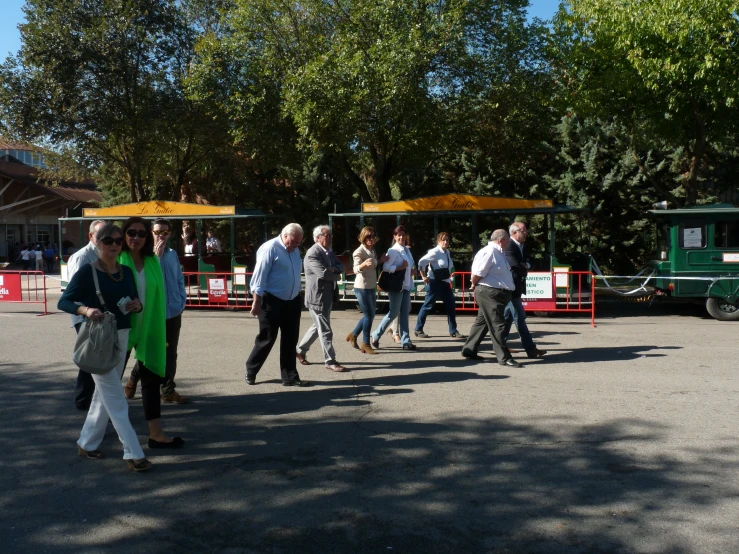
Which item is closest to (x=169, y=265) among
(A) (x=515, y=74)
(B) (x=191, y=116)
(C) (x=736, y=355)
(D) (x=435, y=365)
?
(D) (x=435, y=365)

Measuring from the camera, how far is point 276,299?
7.71 m

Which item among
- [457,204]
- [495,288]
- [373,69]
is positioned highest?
[373,69]

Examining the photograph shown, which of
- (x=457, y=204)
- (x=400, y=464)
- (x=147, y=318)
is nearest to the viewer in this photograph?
(x=400, y=464)

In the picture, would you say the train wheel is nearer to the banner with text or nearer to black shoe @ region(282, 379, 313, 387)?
the banner with text

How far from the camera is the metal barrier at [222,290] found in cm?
1634

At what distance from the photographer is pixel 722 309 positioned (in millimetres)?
13898

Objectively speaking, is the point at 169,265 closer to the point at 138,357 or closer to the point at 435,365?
the point at 138,357

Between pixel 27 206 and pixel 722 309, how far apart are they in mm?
39583

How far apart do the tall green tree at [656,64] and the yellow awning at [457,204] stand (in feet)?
12.9

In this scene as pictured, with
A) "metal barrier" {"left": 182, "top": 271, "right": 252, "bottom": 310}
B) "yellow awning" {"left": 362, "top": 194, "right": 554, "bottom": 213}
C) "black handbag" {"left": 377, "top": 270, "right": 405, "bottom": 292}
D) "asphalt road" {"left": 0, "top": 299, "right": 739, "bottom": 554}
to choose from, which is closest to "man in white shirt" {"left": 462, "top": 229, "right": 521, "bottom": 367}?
"asphalt road" {"left": 0, "top": 299, "right": 739, "bottom": 554}

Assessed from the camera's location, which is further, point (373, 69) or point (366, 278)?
point (373, 69)

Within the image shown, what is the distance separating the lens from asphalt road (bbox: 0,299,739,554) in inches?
164

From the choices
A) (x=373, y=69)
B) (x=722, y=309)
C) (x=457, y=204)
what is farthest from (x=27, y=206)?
(x=722, y=309)

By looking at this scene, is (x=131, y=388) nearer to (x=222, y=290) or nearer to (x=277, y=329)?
(x=277, y=329)
